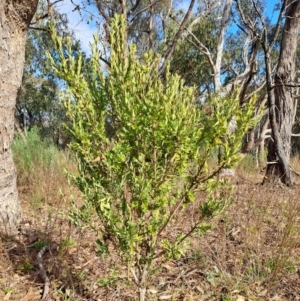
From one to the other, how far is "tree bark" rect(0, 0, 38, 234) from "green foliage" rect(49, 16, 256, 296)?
1581 mm

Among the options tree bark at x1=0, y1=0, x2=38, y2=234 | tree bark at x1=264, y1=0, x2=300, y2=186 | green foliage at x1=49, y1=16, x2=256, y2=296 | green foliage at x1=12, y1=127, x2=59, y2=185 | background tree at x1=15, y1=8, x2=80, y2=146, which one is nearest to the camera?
green foliage at x1=49, y1=16, x2=256, y2=296

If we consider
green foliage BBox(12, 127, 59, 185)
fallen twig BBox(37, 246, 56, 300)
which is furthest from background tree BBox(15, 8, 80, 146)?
fallen twig BBox(37, 246, 56, 300)

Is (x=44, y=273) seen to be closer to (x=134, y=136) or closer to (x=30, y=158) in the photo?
(x=134, y=136)

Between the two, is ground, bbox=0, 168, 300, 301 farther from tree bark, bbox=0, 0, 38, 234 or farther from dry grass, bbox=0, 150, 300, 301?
tree bark, bbox=0, 0, 38, 234

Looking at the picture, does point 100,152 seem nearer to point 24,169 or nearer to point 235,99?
point 235,99

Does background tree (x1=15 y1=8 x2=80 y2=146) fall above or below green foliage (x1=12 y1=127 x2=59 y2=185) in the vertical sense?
above

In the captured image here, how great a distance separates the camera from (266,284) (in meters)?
2.38

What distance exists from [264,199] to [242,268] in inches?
50.6

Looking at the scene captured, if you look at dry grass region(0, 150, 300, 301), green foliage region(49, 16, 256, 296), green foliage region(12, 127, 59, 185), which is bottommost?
dry grass region(0, 150, 300, 301)

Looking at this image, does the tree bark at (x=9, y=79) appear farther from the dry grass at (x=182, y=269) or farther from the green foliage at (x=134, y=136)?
the green foliage at (x=134, y=136)

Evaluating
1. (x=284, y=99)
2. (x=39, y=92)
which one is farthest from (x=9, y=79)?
(x=39, y=92)

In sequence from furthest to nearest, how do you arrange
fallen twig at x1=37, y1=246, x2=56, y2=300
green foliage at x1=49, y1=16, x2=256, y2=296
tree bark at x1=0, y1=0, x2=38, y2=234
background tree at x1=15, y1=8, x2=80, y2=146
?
background tree at x1=15, y1=8, x2=80, y2=146
tree bark at x1=0, y1=0, x2=38, y2=234
fallen twig at x1=37, y1=246, x2=56, y2=300
green foliage at x1=49, y1=16, x2=256, y2=296

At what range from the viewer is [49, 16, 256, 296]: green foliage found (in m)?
1.52

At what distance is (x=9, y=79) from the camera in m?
2.95
